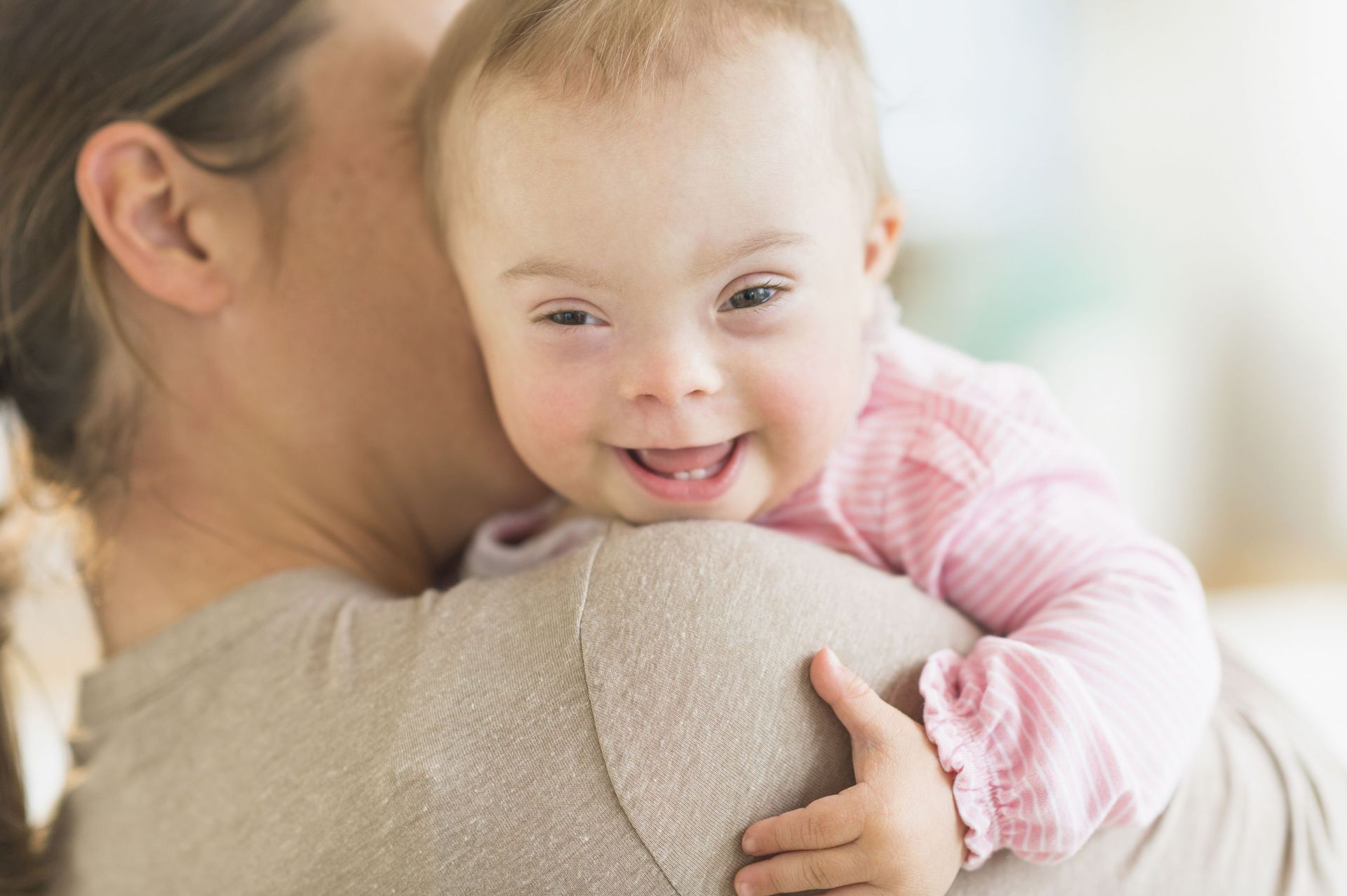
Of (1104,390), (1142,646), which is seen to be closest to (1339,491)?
(1104,390)

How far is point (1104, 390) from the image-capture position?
3.61 m

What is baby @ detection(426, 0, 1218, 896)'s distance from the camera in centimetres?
91

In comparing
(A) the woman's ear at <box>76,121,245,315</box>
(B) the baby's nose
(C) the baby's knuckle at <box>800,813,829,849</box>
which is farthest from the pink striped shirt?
(A) the woman's ear at <box>76,121,245,315</box>

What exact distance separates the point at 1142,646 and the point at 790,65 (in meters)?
0.58

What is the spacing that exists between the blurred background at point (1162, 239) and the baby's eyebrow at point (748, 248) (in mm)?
2648

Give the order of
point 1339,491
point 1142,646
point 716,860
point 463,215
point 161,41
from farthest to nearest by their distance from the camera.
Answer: point 1339,491 → point 161,41 → point 463,215 → point 1142,646 → point 716,860

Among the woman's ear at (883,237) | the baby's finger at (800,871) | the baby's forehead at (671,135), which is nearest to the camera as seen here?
the baby's finger at (800,871)

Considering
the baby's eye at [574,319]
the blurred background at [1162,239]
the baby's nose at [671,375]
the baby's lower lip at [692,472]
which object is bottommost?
the blurred background at [1162,239]

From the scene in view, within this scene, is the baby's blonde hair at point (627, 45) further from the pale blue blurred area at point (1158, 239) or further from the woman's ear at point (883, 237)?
the pale blue blurred area at point (1158, 239)

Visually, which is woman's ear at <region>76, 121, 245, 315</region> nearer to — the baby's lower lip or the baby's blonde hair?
the baby's blonde hair

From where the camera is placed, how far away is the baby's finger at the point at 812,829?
0.85 metres

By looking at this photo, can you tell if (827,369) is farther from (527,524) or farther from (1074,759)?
(527,524)

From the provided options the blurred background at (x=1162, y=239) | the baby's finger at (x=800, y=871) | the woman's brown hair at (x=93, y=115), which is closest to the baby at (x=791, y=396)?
the baby's finger at (x=800, y=871)

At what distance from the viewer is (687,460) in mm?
1062
